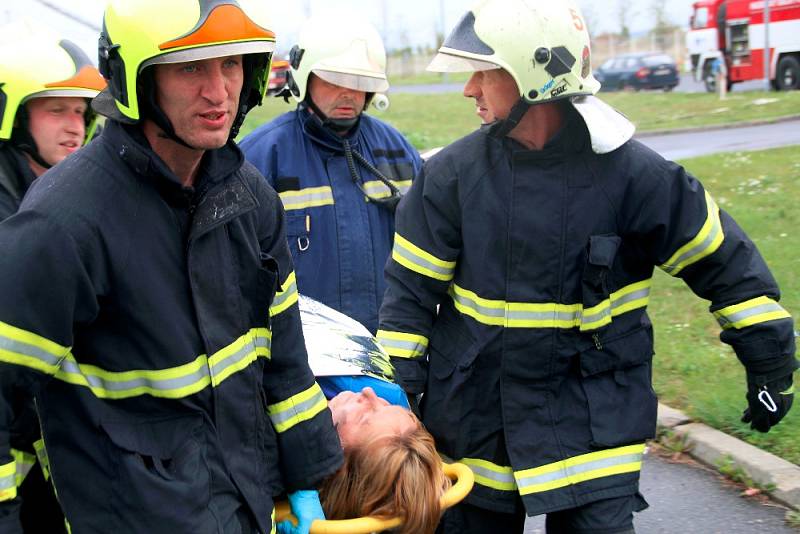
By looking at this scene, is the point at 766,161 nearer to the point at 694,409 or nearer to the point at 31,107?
the point at 694,409

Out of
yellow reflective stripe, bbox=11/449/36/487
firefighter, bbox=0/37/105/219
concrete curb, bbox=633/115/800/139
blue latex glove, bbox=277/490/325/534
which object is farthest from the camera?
concrete curb, bbox=633/115/800/139

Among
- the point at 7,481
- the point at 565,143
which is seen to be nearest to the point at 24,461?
the point at 7,481

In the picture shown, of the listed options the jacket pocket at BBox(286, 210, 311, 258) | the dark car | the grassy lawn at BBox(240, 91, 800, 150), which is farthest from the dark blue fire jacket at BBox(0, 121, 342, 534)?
the dark car

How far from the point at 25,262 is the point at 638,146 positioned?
1860mm

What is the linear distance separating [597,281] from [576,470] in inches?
22.2

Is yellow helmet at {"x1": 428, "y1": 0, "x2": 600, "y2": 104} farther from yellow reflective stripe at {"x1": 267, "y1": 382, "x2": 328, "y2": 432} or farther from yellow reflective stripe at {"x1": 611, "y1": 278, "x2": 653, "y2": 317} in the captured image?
yellow reflective stripe at {"x1": 267, "y1": 382, "x2": 328, "y2": 432}

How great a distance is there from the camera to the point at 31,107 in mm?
3568

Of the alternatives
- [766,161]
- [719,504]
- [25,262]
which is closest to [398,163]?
[719,504]

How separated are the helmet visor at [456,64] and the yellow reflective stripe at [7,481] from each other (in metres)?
1.76

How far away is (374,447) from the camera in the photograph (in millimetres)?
2971

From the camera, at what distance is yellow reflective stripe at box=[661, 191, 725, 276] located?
301 centimetres

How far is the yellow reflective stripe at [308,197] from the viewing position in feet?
14.4

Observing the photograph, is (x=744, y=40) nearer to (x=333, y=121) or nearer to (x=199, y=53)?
(x=333, y=121)

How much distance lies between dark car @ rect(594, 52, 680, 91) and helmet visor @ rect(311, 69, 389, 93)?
89.4 ft
